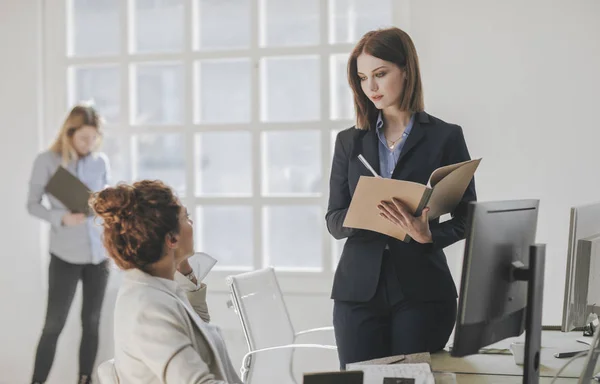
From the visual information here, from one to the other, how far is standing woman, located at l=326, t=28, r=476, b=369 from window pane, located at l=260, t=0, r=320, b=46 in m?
1.68

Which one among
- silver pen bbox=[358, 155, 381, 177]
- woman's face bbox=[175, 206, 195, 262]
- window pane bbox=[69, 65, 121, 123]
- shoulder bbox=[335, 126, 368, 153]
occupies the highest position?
window pane bbox=[69, 65, 121, 123]

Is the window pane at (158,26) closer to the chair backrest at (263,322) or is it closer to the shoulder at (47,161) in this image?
the shoulder at (47,161)

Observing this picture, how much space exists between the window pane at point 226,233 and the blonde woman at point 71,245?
1.91 ft

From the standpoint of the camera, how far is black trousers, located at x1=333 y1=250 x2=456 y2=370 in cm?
217

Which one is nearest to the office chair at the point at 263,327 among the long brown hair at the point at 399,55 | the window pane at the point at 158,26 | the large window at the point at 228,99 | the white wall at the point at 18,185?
the long brown hair at the point at 399,55

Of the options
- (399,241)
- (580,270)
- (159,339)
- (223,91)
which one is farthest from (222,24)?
(159,339)

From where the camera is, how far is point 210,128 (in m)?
4.14

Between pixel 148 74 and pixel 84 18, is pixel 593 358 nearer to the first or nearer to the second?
pixel 148 74

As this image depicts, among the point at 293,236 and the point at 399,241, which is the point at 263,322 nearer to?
the point at 399,241

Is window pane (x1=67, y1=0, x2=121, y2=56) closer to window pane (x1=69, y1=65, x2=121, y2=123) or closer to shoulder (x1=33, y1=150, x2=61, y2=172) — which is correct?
window pane (x1=69, y1=65, x2=121, y2=123)

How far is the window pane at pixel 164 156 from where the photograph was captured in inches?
167

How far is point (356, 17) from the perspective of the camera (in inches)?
156

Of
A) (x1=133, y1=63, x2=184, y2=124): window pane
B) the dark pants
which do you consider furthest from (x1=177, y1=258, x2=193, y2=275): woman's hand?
(x1=133, y1=63, x2=184, y2=124): window pane

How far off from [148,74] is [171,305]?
2814mm
